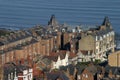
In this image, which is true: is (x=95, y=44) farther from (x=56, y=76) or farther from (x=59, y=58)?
(x=56, y=76)

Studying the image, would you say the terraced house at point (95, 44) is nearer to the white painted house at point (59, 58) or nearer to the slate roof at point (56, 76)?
the white painted house at point (59, 58)

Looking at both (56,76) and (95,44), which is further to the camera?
(95,44)

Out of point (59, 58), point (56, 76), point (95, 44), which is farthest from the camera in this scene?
point (95, 44)

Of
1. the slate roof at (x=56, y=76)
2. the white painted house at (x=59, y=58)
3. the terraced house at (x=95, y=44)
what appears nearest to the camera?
the slate roof at (x=56, y=76)

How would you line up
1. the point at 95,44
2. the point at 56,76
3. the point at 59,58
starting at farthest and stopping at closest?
the point at 95,44 → the point at 59,58 → the point at 56,76

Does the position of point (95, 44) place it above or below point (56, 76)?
above

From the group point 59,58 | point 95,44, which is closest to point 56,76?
point 59,58

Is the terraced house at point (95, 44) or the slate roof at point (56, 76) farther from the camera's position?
the terraced house at point (95, 44)

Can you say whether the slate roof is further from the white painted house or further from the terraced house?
the terraced house

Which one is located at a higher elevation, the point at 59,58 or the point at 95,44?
the point at 95,44

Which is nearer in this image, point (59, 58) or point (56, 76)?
point (56, 76)

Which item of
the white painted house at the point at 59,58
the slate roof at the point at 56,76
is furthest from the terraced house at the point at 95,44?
the slate roof at the point at 56,76

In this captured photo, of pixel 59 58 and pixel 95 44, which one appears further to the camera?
pixel 95 44
